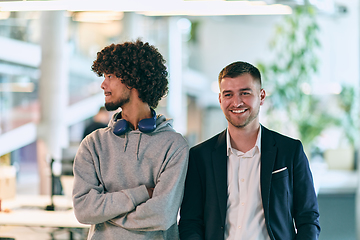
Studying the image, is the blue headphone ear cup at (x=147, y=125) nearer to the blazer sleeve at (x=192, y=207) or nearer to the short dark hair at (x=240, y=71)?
the blazer sleeve at (x=192, y=207)

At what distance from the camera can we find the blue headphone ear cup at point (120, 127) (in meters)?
1.91

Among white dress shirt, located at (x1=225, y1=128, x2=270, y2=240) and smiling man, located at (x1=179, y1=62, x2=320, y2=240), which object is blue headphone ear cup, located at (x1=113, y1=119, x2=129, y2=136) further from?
white dress shirt, located at (x1=225, y1=128, x2=270, y2=240)

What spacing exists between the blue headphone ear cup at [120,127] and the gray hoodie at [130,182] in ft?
0.12

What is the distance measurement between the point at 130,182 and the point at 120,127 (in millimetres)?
271

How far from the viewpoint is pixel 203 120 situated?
18828 millimetres

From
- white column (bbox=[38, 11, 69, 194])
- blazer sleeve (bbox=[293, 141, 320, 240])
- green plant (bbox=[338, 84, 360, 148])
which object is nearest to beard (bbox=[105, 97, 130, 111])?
blazer sleeve (bbox=[293, 141, 320, 240])

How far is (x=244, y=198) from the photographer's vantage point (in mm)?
1927

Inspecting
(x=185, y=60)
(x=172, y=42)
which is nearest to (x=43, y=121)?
(x=172, y=42)

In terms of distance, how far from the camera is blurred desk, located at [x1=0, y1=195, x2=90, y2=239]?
3.14 meters

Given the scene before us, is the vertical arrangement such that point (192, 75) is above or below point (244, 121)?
above

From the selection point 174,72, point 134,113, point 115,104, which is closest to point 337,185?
point 174,72

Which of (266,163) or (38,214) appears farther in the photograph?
(38,214)

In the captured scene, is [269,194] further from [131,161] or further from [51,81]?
[51,81]

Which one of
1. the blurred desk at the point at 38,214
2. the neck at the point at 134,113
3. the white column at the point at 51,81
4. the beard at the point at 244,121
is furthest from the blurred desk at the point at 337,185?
the neck at the point at 134,113
